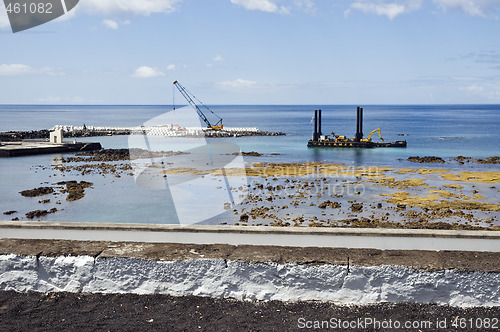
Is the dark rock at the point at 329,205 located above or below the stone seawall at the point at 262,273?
below

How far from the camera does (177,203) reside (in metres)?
21.6

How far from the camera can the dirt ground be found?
3.56m

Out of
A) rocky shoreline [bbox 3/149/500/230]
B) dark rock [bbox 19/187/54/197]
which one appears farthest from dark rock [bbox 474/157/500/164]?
dark rock [bbox 19/187/54/197]

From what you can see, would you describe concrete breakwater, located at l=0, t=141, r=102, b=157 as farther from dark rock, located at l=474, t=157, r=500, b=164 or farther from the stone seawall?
the stone seawall

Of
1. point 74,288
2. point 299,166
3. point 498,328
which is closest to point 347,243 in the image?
A: point 498,328

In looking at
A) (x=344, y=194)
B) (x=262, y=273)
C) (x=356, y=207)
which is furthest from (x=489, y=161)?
(x=262, y=273)

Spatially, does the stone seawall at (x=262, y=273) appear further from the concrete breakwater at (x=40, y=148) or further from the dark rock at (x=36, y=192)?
the concrete breakwater at (x=40, y=148)

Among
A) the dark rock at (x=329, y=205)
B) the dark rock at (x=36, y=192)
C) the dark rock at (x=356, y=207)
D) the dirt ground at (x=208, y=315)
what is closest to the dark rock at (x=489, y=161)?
the dark rock at (x=356, y=207)

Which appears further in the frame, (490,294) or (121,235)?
(121,235)

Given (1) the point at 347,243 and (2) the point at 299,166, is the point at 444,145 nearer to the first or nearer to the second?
(2) the point at 299,166

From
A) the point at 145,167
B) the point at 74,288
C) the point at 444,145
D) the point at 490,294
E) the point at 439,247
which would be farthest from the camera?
the point at 444,145

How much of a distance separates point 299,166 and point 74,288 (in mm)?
32253

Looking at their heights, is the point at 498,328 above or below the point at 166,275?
below

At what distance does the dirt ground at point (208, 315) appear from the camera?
3559 millimetres
